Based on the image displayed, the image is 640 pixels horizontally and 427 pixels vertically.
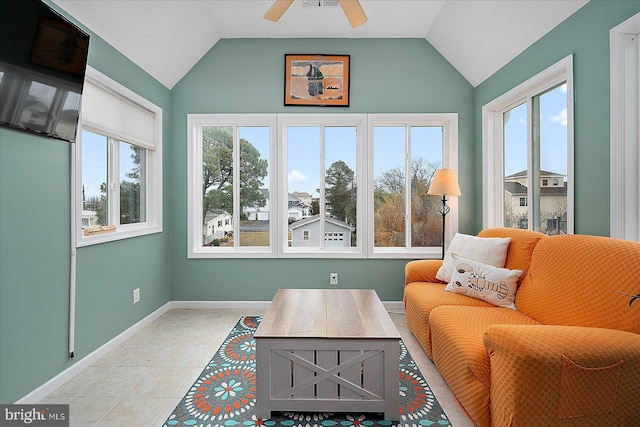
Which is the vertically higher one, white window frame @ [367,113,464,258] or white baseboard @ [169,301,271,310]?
white window frame @ [367,113,464,258]

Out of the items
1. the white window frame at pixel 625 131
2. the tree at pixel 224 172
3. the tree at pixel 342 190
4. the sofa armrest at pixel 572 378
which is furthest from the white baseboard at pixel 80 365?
the white window frame at pixel 625 131

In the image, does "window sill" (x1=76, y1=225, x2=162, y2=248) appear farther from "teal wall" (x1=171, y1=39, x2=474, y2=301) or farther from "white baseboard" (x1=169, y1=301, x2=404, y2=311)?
"white baseboard" (x1=169, y1=301, x2=404, y2=311)

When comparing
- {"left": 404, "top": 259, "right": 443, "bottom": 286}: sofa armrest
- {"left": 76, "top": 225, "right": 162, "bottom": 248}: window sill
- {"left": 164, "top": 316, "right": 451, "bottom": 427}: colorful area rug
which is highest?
{"left": 76, "top": 225, "right": 162, "bottom": 248}: window sill

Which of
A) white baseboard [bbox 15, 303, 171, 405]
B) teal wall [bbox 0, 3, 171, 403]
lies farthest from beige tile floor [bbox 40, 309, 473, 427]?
teal wall [bbox 0, 3, 171, 403]

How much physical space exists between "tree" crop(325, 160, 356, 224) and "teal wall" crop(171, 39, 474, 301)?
0.58 m

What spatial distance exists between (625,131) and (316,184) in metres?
2.63

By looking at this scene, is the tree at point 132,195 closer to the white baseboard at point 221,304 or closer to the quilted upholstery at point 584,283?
the white baseboard at point 221,304

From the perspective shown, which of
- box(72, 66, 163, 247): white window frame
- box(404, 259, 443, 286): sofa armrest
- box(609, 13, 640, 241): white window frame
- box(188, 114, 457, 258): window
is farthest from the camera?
box(188, 114, 457, 258): window

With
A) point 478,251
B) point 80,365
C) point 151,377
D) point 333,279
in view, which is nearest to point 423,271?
point 478,251

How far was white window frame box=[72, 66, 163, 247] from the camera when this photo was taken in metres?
2.24

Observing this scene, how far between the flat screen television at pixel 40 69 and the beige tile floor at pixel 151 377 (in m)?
1.62

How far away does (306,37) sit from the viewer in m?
3.56

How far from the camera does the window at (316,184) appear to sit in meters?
3.68

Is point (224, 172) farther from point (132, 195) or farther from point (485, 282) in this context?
point (485, 282)
